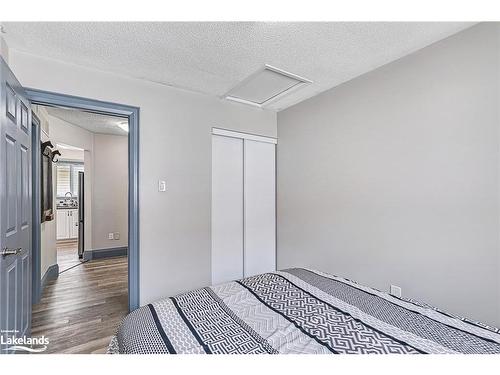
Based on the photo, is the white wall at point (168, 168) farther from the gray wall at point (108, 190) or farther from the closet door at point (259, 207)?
the gray wall at point (108, 190)

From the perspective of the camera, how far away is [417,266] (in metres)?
2.02

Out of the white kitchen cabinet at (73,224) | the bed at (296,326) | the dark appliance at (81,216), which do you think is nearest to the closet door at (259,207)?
the bed at (296,326)

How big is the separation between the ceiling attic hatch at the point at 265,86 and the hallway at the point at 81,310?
101 inches

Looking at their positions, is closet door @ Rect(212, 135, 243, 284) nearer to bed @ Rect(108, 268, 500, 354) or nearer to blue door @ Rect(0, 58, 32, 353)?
bed @ Rect(108, 268, 500, 354)

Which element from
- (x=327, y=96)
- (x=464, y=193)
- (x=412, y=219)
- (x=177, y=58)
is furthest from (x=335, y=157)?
(x=177, y=58)

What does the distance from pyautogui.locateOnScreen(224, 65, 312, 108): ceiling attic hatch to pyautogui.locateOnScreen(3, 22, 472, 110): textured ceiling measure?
93 mm

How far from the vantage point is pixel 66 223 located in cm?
611

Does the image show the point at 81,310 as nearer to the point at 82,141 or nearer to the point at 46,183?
the point at 46,183

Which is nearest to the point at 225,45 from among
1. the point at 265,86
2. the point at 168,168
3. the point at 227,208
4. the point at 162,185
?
the point at 265,86

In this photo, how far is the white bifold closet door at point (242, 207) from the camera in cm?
305

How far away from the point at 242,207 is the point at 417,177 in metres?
1.91

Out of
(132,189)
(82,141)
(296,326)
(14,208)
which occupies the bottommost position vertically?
(296,326)
